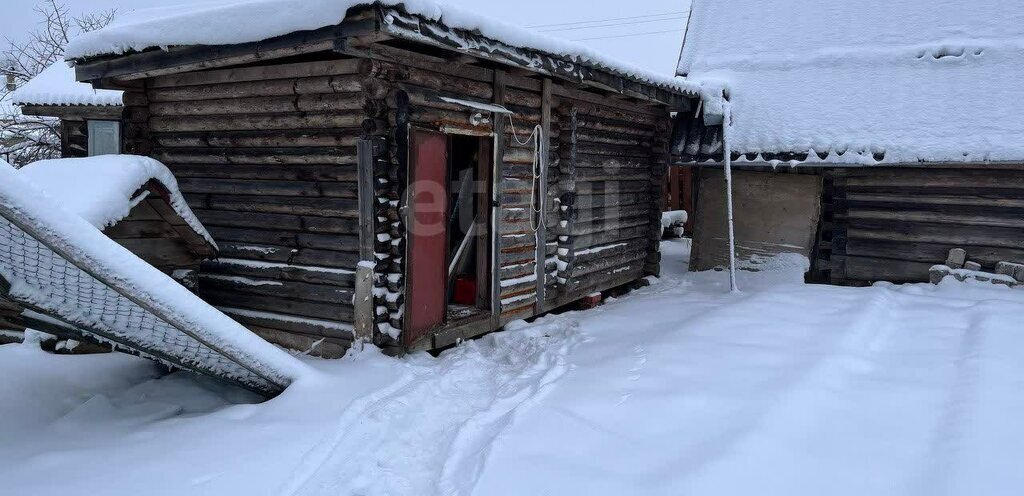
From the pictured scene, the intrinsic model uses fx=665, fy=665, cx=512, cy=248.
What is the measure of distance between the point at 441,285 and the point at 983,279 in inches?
279

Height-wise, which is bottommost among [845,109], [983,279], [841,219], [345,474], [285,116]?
[345,474]

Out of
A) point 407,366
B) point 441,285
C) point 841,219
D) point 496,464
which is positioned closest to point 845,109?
point 841,219

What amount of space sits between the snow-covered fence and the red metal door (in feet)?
4.56

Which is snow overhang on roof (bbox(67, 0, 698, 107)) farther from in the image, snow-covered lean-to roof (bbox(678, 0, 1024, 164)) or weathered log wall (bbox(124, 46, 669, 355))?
snow-covered lean-to roof (bbox(678, 0, 1024, 164))

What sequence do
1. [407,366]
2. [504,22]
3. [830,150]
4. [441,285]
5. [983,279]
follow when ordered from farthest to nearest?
[830,150], [983,279], [441,285], [504,22], [407,366]

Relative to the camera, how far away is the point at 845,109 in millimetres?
9672

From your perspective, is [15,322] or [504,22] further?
[504,22]

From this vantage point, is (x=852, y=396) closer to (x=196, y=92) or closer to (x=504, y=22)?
(x=504, y=22)

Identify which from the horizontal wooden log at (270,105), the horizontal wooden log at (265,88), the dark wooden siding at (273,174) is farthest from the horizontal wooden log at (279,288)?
the horizontal wooden log at (265,88)

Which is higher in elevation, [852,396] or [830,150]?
[830,150]

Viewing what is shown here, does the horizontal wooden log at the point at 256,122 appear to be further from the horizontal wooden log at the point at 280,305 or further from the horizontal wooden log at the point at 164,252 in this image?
the horizontal wooden log at the point at 280,305

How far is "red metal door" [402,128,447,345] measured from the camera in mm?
5613

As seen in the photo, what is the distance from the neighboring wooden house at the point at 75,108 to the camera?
1223cm

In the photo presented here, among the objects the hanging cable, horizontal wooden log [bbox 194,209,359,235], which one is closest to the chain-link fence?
horizontal wooden log [bbox 194,209,359,235]
